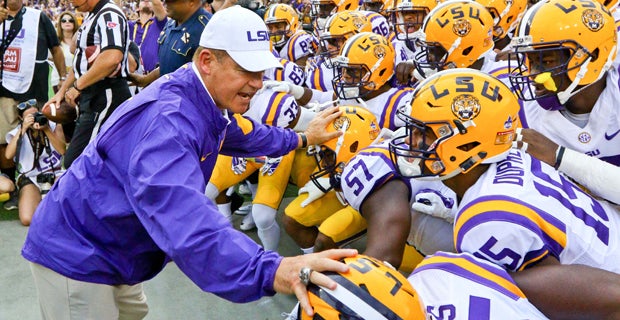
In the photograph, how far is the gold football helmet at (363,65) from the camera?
4.02m

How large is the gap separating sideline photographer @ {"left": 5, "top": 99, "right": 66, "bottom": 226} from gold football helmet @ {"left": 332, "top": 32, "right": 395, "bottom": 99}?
2.49 m

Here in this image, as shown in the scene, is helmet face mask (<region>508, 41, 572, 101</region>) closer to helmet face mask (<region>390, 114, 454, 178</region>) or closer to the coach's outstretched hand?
helmet face mask (<region>390, 114, 454, 178</region>)

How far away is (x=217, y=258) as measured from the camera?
149 cm

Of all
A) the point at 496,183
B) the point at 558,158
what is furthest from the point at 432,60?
the point at 496,183

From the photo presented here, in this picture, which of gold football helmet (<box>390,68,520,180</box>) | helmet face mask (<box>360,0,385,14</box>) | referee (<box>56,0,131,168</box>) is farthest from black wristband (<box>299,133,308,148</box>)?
helmet face mask (<box>360,0,385,14</box>)

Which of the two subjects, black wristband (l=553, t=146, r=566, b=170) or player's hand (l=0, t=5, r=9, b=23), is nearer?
black wristband (l=553, t=146, r=566, b=170)

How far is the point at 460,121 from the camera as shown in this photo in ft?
7.12

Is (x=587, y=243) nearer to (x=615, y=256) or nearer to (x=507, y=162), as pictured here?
(x=615, y=256)

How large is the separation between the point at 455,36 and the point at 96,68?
2435 millimetres

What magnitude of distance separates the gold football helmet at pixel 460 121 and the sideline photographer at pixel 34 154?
11.7ft

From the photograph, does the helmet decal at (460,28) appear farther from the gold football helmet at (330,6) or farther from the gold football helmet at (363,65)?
the gold football helmet at (330,6)

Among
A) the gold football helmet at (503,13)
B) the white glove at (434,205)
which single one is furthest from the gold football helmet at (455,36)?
the white glove at (434,205)

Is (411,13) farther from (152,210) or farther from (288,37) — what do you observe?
(152,210)

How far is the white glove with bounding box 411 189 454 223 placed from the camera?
2.59m
